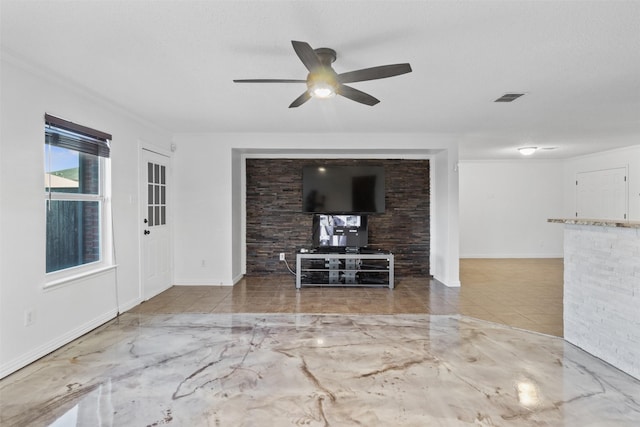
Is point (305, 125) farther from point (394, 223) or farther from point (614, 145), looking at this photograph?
point (614, 145)

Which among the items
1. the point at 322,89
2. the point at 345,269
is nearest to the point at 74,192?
the point at 322,89

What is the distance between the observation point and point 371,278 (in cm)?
567

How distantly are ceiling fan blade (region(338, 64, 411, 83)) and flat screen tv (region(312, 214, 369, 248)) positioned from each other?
3505mm

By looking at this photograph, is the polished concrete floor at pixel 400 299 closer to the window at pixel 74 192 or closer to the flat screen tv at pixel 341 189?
the window at pixel 74 192

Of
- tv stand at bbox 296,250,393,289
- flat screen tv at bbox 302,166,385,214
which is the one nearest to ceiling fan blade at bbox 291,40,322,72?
tv stand at bbox 296,250,393,289

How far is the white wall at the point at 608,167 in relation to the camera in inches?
255

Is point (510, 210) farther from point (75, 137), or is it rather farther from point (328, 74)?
point (75, 137)

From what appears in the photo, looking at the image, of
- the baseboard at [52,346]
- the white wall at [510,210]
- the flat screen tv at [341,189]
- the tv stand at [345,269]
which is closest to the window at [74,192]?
the baseboard at [52,346]

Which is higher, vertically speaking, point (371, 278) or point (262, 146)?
point (262, 146)

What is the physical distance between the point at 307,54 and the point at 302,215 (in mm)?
4123

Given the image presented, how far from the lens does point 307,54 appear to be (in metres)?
2.08

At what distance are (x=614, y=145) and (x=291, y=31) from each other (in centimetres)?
677

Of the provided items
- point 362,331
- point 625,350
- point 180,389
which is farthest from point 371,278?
point 180,389

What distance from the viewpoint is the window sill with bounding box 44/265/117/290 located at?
2947 millimetres
